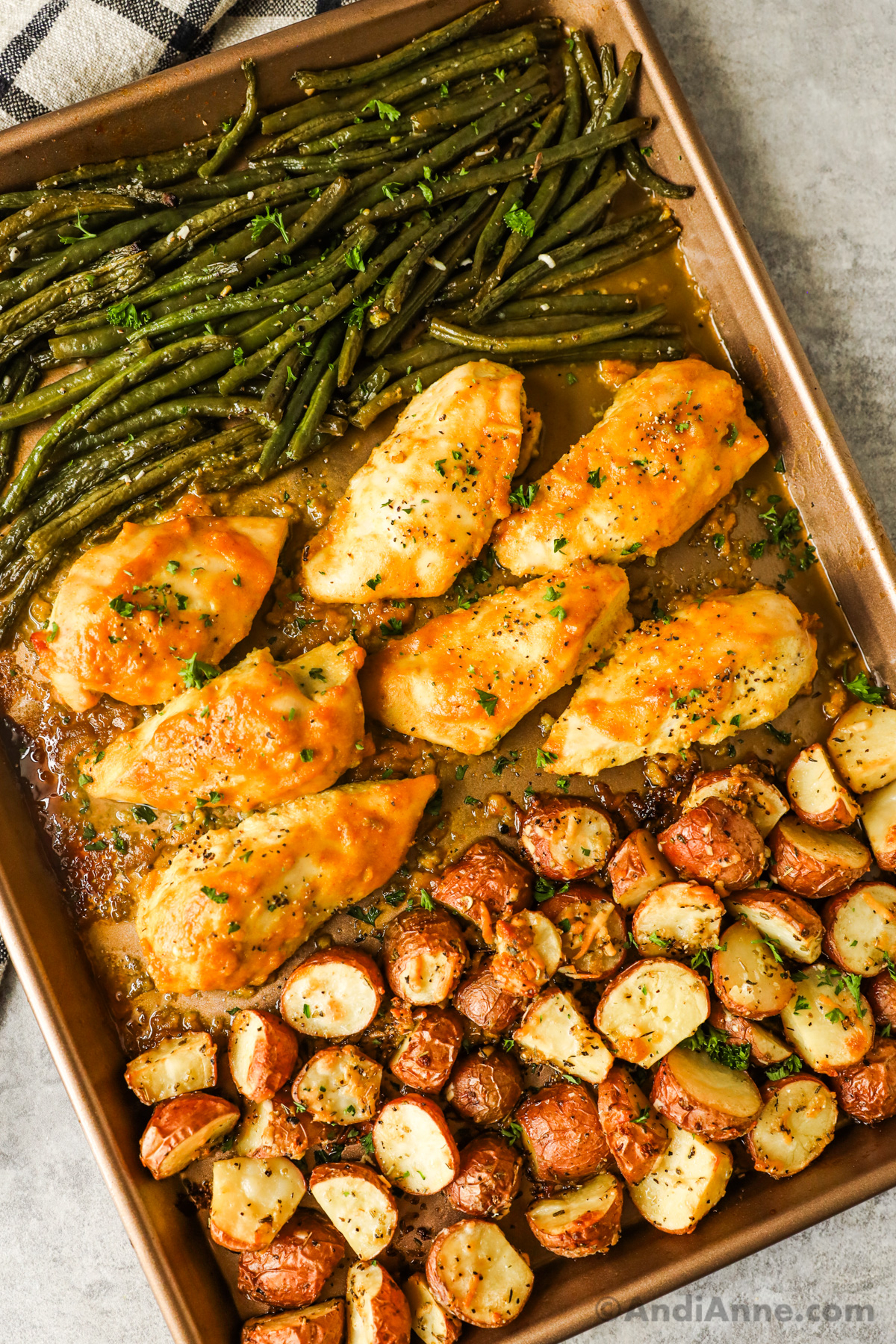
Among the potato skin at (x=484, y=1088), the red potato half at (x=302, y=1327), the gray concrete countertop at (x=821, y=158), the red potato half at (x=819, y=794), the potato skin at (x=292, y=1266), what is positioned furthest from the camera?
the gray concrete countertop at (x=821, y=158)

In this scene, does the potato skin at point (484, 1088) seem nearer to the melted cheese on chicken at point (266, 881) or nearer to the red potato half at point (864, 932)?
the melted cheese on chicken at point (266, 881)

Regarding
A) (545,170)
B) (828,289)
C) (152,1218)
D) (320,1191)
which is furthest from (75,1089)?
(828,289)

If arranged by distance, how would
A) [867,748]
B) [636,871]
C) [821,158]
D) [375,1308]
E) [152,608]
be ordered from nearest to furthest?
1. [375,1308]
2. [152,608]
3. [636,871]
4. [867,748]
5. [821,158]

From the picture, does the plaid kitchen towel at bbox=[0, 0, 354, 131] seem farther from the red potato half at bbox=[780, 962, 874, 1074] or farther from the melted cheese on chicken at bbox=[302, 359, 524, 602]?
the red potato half at bbox=[780, 962, 874, 1074]

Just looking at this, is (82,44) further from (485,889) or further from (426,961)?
(426,961)

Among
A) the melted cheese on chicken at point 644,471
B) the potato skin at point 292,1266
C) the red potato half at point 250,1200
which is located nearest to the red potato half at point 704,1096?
the potato skin at point 292,1266

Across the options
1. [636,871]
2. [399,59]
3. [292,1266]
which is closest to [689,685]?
[636,871]
